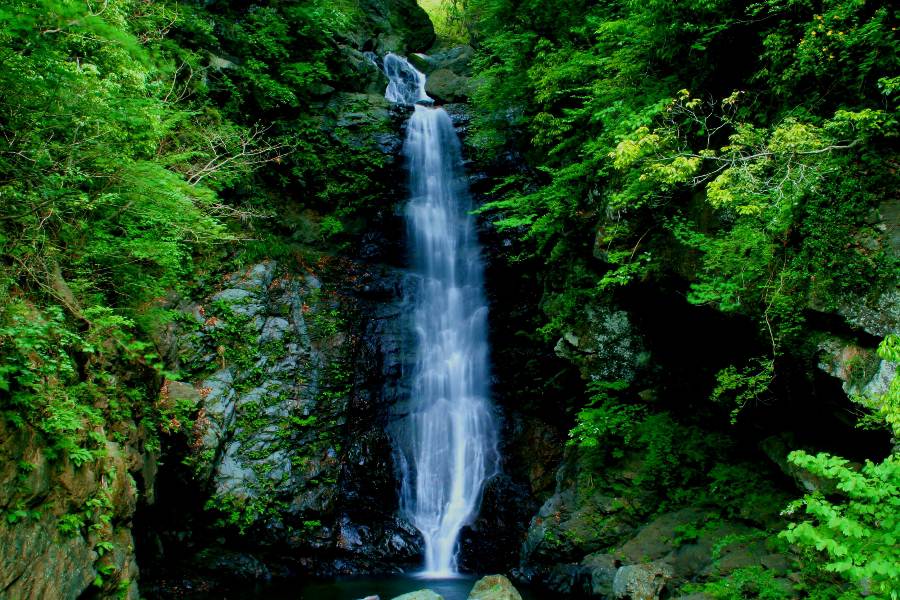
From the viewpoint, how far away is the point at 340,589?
29.3ft

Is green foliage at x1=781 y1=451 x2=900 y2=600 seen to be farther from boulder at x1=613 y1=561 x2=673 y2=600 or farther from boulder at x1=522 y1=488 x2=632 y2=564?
boulder at x1=522 y1=488 x2=632 y2=564

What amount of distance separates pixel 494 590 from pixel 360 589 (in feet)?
9.11

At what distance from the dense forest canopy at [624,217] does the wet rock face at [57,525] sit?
5 cm

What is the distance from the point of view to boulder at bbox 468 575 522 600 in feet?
23.8

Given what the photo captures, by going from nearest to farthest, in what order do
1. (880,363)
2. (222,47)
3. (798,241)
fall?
(880,363) < (798,241) < (222,47)

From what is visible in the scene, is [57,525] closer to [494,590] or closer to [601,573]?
[494,590]

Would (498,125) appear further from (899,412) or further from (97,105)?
(899,412)

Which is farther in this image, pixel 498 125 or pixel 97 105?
pixel 498 125

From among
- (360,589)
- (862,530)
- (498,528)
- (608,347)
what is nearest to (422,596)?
(360,589)

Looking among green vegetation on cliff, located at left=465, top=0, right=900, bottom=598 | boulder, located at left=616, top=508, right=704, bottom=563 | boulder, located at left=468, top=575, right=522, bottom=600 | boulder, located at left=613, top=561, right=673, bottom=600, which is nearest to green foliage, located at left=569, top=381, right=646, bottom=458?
green vegetation on cliff, located at left=465, top=0, right=900, bottom=598

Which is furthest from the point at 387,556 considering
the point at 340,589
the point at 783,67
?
the point at 783,67

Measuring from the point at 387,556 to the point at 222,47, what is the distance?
39.9 feet

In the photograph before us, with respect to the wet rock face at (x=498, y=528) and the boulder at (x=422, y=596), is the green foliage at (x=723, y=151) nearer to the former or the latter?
the wet rock face at (x=498, y=528)

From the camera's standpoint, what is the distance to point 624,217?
8.77m
